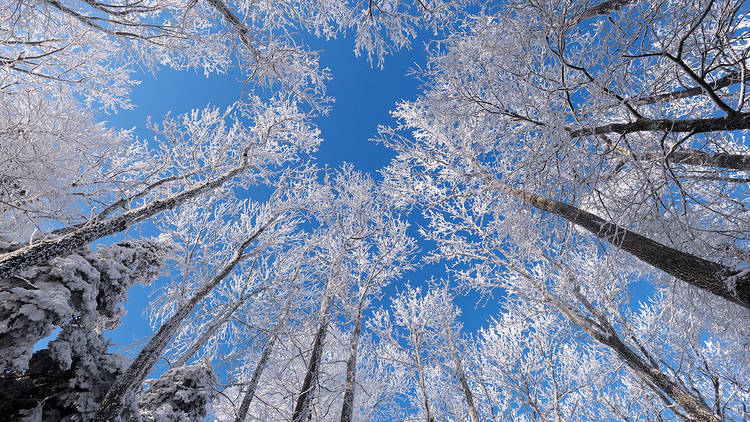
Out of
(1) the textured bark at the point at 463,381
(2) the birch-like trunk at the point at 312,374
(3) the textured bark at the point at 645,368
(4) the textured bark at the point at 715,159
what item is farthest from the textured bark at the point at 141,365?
(3) the textured bark at the point at 645,368

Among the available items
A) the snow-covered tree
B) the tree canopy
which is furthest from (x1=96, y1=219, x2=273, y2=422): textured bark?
the snow-covered tree

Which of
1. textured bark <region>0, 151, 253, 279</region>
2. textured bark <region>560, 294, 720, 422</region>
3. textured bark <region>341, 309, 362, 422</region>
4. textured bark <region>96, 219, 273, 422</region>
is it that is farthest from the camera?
textured bark <region>341, 309, 362, 422</region>

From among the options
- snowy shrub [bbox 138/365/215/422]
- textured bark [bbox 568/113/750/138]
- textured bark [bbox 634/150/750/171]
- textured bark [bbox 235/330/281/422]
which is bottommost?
snowy shrub [bbox 138/365/215/422]

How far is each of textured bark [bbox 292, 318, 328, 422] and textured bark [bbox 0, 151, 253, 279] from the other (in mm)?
3606

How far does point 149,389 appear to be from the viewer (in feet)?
19.6

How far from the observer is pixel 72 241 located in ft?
12.4

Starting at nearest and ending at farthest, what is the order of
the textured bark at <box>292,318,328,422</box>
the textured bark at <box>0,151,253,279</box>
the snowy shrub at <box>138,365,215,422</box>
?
the textured bark at <box>0,151,253,279</box> → the textured bark at <box>292,318,328,422</box> → the snowy shrub at <box>138,365,215,422</box>

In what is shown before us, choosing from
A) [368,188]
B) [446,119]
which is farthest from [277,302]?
[446,119]

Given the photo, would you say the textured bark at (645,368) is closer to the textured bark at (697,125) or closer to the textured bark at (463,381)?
the textured bark at (463,381)

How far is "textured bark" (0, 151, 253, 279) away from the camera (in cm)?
342

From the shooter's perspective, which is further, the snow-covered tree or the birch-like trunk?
the birch-like trunk

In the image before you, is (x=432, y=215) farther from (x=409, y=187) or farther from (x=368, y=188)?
(x=368, y=188)

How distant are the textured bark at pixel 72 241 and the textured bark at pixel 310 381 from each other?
361 centimetres

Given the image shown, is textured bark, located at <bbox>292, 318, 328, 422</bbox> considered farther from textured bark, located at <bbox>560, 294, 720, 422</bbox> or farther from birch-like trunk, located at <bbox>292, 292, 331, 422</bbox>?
textured bark, located at <bbox>560, 294, 720, 422</bbox>
